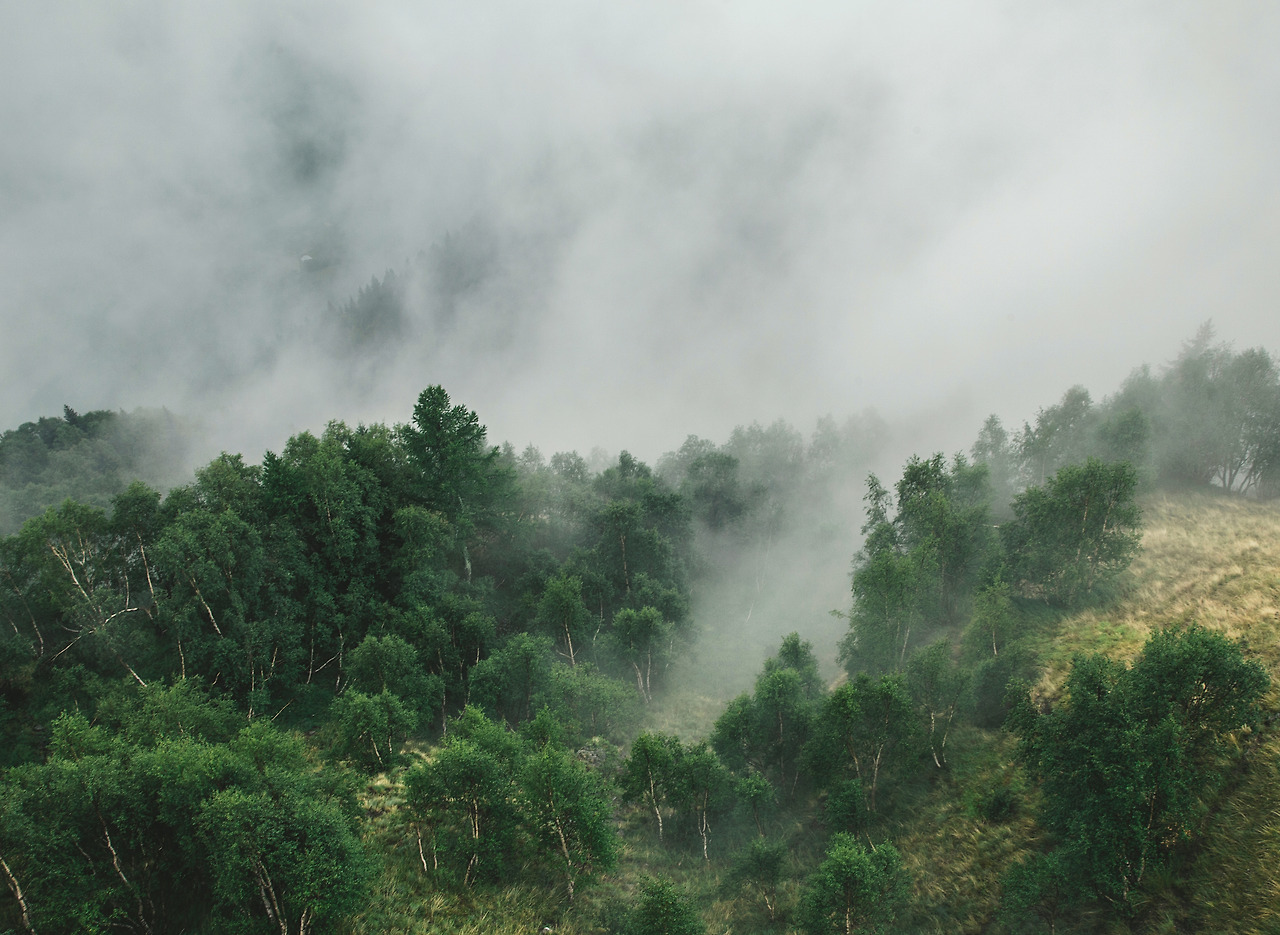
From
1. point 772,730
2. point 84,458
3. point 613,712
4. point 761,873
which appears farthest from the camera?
point 84,458

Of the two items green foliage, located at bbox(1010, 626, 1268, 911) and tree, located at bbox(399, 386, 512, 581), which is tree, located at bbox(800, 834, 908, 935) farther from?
tree, located at bbox(399, 386, 512, 581)

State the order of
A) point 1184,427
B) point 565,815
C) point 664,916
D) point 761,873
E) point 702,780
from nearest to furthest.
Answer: point 664,916
point 761,873
point 565,815
point 702,780
point 1184,427

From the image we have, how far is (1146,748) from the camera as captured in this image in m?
22.7

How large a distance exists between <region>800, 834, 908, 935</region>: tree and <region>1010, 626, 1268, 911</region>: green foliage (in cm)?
839

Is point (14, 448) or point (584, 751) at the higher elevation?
point (14, 448)

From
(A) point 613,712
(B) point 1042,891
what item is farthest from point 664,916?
(A) point 613,712

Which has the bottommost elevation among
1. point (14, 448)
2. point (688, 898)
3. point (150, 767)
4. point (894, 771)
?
point (688, 898)

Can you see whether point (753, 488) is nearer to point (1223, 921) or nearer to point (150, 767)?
point (1223, 921)

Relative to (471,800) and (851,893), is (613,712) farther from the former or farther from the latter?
(851,893)

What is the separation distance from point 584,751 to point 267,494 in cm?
3722

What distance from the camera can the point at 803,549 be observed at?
102500mm

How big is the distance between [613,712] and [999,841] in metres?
29.2

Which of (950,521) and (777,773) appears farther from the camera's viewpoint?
(950,521)

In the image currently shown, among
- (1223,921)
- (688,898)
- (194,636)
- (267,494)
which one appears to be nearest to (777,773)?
(688,898)
